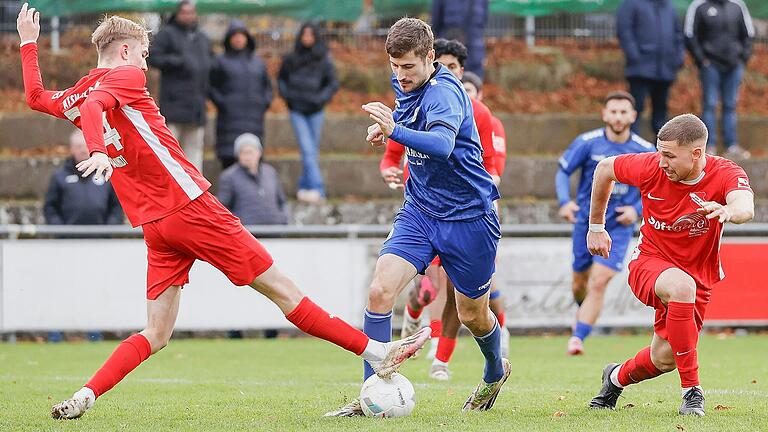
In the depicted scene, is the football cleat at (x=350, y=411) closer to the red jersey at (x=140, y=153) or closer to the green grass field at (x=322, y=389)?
the green grass field at (x=322, y=389)

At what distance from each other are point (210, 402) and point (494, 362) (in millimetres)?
1831

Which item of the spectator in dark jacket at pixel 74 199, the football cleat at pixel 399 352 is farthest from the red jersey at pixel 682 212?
the spectator in dark jacket at pixel 74 199

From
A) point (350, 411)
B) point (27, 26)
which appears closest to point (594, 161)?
point (350, 411)

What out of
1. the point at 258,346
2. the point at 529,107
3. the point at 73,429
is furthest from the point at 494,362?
the point at 529,107

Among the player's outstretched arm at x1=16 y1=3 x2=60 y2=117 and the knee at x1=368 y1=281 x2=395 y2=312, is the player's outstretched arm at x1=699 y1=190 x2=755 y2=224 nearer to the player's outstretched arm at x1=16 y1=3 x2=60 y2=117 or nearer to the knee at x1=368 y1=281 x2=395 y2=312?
the knee at x1=368 y1=281 x2=395 y2=312

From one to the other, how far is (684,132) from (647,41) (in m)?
10.1

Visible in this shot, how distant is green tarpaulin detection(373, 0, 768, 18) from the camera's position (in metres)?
18.9

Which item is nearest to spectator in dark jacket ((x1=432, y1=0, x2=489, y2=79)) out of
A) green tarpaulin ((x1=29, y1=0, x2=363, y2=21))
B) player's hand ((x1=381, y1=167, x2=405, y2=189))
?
green tarpaulin ((x1=29, y1=0, x2=363, y2=21))

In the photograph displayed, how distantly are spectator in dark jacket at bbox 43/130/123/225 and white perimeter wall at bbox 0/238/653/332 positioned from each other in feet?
1.98

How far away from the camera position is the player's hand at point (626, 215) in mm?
12211

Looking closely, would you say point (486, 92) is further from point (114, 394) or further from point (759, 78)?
point (114, 394)

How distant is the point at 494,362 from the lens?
7.71m

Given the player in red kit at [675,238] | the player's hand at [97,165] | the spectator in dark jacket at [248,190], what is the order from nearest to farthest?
the player's hand at [97,165], the player in red kit at [675,238], the spectator in dark jacket at [248,190]

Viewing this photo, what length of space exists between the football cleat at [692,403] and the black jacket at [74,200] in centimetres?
888
